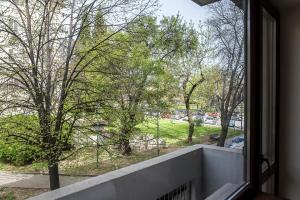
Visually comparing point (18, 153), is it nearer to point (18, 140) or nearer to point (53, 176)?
point (18, 140)

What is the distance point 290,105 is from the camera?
6.66 ft

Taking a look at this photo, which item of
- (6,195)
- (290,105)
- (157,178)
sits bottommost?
(157,178)

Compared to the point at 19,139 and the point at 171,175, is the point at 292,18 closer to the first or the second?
the point at 171,175

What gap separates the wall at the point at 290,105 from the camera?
199cm

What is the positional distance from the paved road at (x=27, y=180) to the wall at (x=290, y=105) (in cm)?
173

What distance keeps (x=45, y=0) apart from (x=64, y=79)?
304 mm

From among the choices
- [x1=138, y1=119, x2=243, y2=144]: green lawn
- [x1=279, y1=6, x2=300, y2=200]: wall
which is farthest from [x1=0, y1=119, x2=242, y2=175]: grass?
[x1=279, y1=6, x2=300, y2=200]: wall

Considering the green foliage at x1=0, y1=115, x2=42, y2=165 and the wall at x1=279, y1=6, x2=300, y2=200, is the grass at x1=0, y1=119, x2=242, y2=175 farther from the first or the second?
the wall at x1=279, y1=6, x2=300, y2=200

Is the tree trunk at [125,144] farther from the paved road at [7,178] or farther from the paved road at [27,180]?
the paved road at [7,178]

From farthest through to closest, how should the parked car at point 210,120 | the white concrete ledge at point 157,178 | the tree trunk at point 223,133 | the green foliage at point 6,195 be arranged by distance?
the tree trunk at point 223,133
the parked car at point 210,120
the white concrete ledge at point 157,178
the green foliage at point 6,195

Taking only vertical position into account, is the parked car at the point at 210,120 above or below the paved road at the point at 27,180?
above

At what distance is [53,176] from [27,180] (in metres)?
0.11

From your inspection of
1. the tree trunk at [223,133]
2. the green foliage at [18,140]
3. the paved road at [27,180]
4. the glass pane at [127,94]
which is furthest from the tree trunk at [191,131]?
the green foliage at [18,140]

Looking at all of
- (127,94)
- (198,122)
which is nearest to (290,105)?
(198,122)
